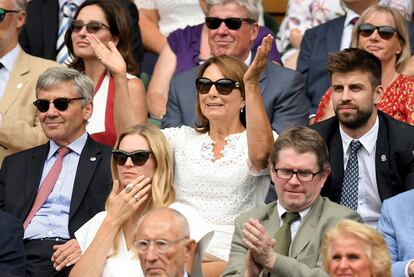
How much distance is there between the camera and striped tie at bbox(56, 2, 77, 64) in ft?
34.4

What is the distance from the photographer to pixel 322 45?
10.2 metres

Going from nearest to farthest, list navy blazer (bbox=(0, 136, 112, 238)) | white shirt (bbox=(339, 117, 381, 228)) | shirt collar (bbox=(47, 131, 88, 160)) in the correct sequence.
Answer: white shirt (bbox=(339, 117, 381, 228)), navy blazer (bbox=(0, 136, 112, 238)), shirt collar (bbox=(47, 131, 88, 160))

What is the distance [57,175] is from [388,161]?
1983 millimetres

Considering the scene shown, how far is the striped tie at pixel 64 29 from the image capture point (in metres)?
10.5

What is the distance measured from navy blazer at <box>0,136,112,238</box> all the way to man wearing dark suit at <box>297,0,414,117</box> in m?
2.03

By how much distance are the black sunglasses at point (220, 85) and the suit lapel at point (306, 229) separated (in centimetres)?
104

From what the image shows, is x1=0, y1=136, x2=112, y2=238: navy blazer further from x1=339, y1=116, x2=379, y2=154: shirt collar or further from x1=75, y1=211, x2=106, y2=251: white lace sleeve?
x1=339, y1=116, x2=379, y2=154: shirt collar

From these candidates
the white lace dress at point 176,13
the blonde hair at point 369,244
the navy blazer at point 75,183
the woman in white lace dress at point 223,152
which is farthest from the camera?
the white lace dress at point 176,13

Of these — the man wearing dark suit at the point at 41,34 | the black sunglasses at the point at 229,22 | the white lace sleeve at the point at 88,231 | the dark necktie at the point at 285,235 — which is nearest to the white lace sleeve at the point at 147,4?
the man wearing dark suit at the point at 41,34

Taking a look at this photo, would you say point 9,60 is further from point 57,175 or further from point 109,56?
point 57,175

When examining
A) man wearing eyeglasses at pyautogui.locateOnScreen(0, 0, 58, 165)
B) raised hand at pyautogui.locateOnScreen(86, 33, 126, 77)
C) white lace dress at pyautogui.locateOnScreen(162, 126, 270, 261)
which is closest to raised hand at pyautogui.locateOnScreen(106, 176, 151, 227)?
white lace dress at pyautogui.locateOnScreen(162, 126, 270, 261)

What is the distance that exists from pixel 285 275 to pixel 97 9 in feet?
10.4

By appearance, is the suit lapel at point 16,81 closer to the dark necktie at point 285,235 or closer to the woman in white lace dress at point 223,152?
the woman in white lace dress at point 223,152

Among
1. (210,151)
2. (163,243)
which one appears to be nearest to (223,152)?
(210,151)
